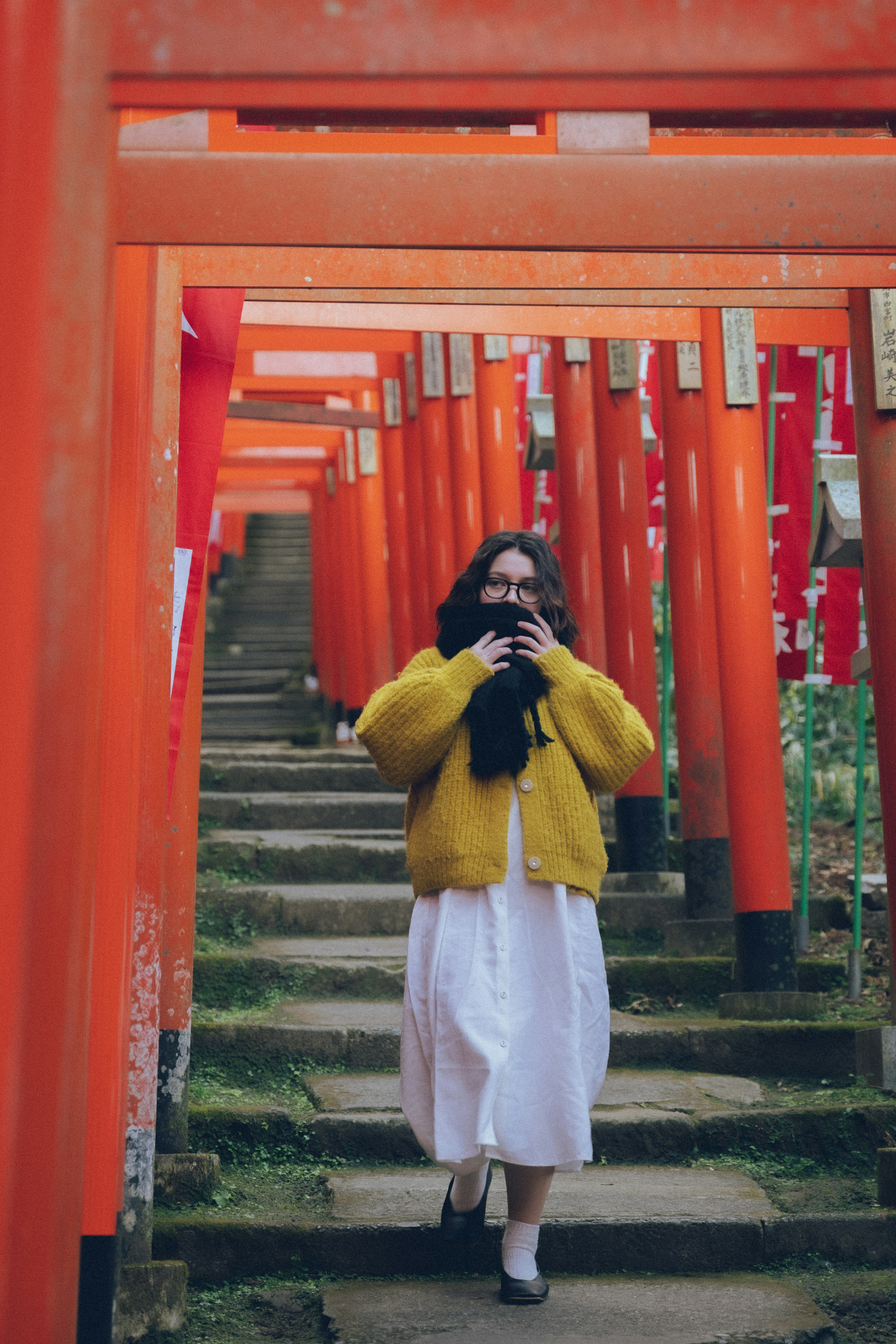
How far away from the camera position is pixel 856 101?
2260 millimetres

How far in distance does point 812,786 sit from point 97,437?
885 centimetres

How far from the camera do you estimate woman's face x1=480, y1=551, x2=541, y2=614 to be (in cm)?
333

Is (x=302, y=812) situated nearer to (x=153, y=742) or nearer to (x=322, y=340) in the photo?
(x=322, y=340)

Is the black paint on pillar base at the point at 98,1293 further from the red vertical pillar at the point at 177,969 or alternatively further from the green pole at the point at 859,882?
the green pole at the point at 859,882

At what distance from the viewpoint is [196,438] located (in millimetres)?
3691

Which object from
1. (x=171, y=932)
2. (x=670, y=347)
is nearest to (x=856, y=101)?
(x=171, y=932)

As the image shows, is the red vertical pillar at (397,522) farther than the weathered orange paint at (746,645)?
Yes

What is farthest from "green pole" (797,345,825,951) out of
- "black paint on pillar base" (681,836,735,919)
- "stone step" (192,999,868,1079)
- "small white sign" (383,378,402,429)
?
"small white sign" (383,378,402,429)

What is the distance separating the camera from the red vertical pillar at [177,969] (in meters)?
3.78

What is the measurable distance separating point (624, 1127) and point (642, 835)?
8.56ft

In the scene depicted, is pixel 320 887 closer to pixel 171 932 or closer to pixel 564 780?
pixel 171 932

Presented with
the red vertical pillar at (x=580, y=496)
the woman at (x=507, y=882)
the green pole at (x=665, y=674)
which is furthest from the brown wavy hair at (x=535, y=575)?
the red vertical pillar at (x=580, y=496)

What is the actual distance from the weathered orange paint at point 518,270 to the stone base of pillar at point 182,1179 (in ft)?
7.32

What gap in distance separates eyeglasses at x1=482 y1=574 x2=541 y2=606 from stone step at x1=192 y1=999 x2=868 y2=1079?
188 cm
